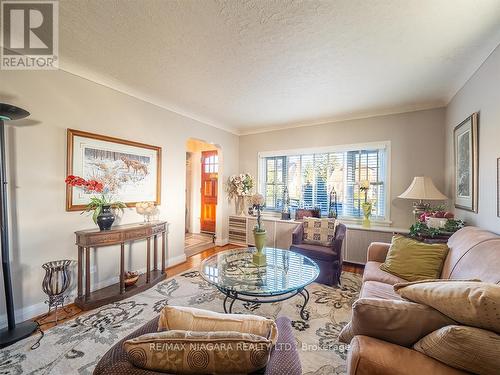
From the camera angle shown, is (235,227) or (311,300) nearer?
(311,300)

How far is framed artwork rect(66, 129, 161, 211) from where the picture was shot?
2.53 meters

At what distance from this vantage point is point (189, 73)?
261cm

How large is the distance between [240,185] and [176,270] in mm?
2190

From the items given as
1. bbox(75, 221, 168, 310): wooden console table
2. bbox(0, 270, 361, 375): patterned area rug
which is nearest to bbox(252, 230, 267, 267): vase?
bbox(0, 270, 361, 375): patterned area rug

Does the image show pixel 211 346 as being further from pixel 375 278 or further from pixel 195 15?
pixel 195 15

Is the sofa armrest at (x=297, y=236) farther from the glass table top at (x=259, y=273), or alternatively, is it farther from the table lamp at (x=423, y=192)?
the table lamp at (x=423, y=192)

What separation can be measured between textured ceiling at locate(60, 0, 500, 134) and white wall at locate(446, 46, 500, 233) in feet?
0.56

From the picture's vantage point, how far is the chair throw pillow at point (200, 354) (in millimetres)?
708

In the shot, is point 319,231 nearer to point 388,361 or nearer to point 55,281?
point 388,361

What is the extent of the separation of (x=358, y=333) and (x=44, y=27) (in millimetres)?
3227

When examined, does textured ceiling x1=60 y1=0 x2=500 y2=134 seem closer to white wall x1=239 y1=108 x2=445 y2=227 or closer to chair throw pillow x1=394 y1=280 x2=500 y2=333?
white wall x1=239 y1=108 x2=445 y2=227

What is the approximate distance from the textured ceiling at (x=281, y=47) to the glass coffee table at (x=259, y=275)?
7.29 feet

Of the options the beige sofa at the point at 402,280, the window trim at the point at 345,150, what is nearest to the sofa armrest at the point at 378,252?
the beige sofa at the point at 402,280

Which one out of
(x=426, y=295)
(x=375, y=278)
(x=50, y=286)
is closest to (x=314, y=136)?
(x=375, y=278)
